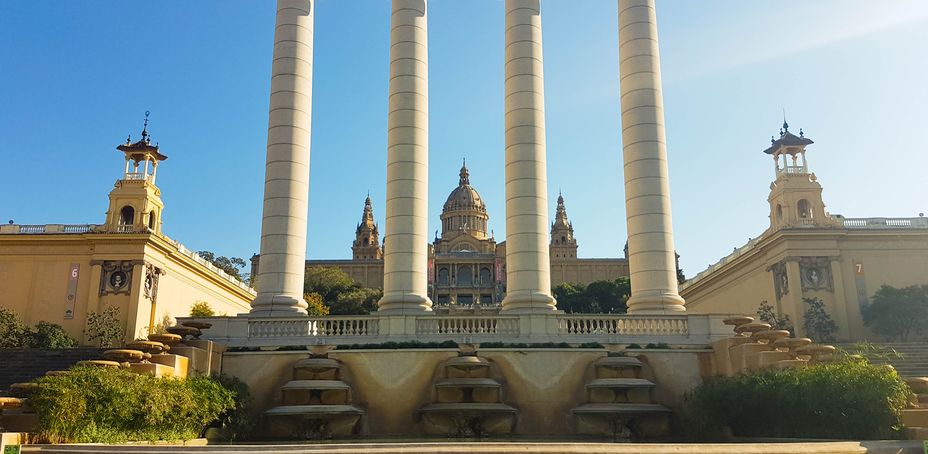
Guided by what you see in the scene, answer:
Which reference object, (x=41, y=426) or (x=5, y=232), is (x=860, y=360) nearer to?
(x=41, y=426)

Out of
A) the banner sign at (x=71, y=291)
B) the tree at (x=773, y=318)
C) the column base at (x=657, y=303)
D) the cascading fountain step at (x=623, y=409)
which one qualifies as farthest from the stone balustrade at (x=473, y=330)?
the banner sign at (x=71, y=291)

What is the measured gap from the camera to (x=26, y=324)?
8100 cm

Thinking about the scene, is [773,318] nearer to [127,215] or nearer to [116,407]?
[127,215]

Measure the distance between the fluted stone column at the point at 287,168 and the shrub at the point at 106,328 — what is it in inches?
1531

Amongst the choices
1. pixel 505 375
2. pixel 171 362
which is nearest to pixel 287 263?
pixel 171 362

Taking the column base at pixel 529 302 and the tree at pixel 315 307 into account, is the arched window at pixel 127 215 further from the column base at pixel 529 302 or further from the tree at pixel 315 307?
the column base at pixel 529 302

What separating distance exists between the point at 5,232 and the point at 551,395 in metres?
70.0

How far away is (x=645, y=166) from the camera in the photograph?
1821 inches

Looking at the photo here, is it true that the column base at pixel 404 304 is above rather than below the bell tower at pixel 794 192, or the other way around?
below

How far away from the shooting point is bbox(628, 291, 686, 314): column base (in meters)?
44.0

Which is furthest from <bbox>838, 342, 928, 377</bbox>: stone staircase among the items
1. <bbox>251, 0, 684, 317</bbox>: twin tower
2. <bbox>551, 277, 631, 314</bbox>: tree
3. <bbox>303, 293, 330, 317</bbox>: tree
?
<bbox>551, 277, 631, 314</bbox>: tree

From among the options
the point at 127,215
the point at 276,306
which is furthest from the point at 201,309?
the point at 276,306

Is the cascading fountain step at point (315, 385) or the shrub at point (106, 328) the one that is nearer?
the cascading fountain step at point (315, 385)

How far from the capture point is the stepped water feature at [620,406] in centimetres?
3666
